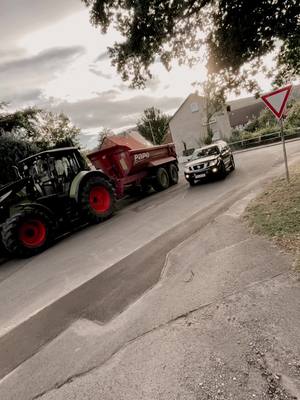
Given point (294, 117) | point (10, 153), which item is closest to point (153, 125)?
point (294, 117)

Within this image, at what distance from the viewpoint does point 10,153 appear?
1512cm

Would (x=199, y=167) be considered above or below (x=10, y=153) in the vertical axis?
below

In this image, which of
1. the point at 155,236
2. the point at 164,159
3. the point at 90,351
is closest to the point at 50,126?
the point at 164,159

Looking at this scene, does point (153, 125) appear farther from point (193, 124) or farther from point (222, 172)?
→ point (222, 172)

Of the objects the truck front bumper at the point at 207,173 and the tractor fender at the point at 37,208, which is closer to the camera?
the tractor fender at the point at 37,208

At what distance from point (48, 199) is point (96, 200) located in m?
1.86

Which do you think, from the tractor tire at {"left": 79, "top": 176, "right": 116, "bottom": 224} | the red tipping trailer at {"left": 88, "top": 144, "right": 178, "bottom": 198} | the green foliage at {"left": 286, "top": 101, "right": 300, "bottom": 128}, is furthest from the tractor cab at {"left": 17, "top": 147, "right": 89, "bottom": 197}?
the green foliage at {"left": 286, "top": 101, "right": 300, "bottom": 128}

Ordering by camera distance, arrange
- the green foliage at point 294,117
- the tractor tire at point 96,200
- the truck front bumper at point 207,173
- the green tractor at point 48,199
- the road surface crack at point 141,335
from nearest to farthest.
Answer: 1. the road surface crack at point 141,335
2. the green tractor at point 48,199
3. the tractor tire at point 96,200
4. the truck front bumper at point 207,173
5. the green foliage at point 294,117

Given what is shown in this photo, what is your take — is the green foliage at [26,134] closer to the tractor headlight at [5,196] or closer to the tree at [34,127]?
the tree at [34,127]

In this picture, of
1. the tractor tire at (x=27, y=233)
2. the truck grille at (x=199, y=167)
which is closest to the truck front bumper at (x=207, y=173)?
the truck grille at (x=199, y=167)

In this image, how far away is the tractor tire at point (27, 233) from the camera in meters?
6.75

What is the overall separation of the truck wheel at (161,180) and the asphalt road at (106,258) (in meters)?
2.84

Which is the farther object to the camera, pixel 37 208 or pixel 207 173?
pixel 207 173

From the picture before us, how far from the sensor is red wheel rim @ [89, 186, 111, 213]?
30.3 feet
